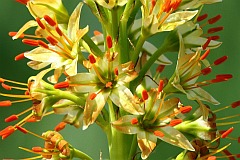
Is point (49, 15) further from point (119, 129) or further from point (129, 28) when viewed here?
point (119, 129)

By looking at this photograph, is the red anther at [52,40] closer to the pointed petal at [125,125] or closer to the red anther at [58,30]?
the red anther at [58,30]

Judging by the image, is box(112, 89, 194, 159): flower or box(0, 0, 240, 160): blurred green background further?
box(0, 0, 240, 160): blurred green background

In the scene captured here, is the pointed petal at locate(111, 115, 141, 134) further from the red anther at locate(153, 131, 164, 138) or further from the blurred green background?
the blurred green background

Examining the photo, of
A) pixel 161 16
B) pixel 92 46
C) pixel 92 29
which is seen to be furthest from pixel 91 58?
pixel 92 29

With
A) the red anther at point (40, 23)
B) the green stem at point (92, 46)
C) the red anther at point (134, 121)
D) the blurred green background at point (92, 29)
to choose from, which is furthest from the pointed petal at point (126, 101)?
the blurred green background at point (92, 29)

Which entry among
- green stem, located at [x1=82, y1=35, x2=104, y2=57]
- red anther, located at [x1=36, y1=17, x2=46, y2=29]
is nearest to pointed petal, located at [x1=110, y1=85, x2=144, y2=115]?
green stem, located at [x1=82, y1=35, x2=104, y2=57]

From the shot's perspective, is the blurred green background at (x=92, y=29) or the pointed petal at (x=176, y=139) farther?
the blurred green background at (x=92, y=29)
